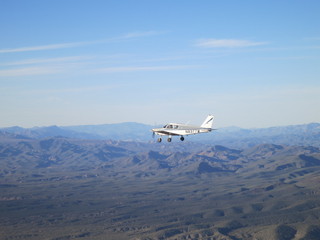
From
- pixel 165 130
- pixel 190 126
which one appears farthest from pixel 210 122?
pixel 165 130

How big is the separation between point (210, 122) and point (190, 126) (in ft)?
26.2

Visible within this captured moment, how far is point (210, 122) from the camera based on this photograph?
174625 millimetres

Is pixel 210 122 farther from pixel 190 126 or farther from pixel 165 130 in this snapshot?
pixel 165 130

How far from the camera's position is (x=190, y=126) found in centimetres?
17525

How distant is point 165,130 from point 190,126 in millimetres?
11650

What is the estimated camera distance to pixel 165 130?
181 m

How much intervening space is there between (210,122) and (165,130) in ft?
62.7
